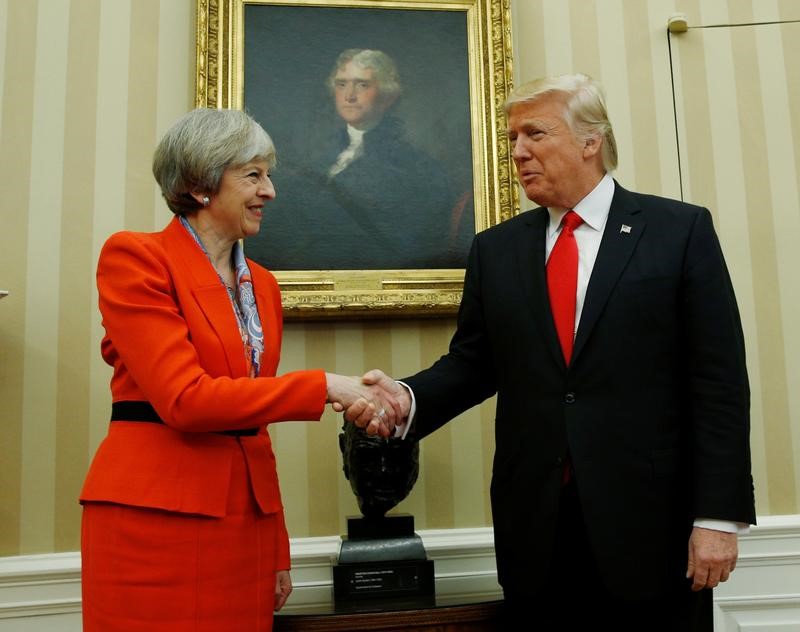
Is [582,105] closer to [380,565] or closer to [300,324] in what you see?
[300,324]

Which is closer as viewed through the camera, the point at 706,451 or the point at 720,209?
the point at 706,451

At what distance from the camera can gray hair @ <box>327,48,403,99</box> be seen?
2809 mm

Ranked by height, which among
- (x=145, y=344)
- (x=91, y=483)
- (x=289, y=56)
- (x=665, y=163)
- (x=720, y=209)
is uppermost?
(x=289, y=56)

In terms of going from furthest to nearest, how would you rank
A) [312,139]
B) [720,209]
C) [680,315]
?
[720,209]
[312,139]
[680,315]

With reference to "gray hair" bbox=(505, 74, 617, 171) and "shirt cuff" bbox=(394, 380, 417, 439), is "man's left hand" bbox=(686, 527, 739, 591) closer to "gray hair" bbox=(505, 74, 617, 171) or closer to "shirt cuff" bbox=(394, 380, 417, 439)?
"shirt cuff" bbox=(394, 380, 417, 439)

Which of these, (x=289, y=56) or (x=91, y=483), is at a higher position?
(x=289, y=56)

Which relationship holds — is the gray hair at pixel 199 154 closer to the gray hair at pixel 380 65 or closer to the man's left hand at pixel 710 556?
the gray hair at pixel 380 65

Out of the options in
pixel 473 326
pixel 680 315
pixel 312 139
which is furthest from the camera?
pixel 312 139

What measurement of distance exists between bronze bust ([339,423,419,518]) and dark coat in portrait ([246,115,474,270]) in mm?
736

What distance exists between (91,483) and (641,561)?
117cm

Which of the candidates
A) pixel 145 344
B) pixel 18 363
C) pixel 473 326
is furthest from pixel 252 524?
pixel 18 363

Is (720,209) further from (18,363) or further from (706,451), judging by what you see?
(18,363)

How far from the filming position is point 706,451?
1.63 meters

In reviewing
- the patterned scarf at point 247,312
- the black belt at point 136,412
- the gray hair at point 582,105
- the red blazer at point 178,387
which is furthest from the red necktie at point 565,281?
the black belt at point 136,412
